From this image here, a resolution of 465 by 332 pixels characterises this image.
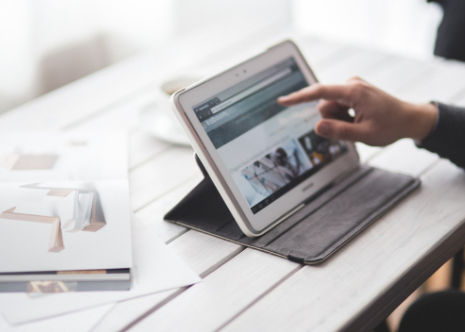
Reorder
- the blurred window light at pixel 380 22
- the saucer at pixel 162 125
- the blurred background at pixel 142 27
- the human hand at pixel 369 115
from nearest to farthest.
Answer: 1. the human hand at pixel 369 115
2. the saucer at pixel 162 125
3. the blurred background at pixel 142 27
4. the blurred window light at pixel 380 22

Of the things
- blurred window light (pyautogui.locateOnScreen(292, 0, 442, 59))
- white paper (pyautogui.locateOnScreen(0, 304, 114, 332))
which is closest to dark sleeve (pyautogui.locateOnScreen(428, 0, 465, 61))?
white paper (pyautogui.locateOnScreen(0, 304, 114, 332))

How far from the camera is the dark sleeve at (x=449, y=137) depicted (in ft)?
2.38

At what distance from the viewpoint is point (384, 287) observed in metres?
0.53

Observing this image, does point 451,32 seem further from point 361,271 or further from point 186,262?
point 186,262

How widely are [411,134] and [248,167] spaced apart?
0.28 m

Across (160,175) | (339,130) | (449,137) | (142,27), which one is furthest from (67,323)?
(142,27)

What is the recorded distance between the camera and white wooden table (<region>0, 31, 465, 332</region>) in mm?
509

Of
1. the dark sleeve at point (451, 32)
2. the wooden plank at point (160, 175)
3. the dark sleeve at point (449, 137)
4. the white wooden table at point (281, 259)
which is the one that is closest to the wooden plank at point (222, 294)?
the white wooden table at point (281, 259)

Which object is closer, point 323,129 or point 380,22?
point 323,129

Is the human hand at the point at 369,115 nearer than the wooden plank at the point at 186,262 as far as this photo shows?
No

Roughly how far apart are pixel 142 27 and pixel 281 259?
5.76ft

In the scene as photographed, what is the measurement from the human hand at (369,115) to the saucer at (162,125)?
0.26 meters

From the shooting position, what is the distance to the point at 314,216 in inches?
26.3

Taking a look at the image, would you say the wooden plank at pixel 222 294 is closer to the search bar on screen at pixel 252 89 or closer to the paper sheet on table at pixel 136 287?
the paper sheet on table at pixel 136 287
